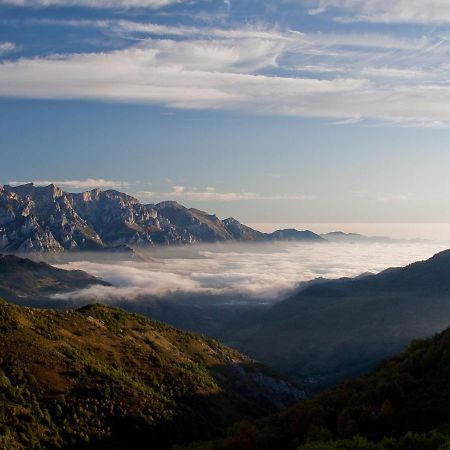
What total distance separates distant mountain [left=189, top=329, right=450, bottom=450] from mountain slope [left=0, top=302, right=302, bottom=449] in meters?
35.8

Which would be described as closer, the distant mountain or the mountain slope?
the distant mountain

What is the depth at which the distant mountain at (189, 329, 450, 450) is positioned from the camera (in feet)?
125

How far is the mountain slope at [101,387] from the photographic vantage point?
87.9 metres

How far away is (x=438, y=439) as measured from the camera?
3609 cm

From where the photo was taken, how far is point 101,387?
104250mm

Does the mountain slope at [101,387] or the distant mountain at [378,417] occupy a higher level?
the distant mountain at [378,417]

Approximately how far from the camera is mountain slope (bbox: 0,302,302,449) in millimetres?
87938

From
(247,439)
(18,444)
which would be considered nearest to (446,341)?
(247,439)

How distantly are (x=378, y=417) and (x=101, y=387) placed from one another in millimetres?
68813

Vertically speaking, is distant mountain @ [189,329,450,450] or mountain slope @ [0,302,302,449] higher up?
distant mountain @ [189,329,450,450]

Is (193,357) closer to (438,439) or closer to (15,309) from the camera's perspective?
(15,309)

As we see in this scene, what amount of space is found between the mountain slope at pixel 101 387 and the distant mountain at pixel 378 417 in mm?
35814

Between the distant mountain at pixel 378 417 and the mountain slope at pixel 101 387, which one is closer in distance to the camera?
the distant mountain at pixel 378 417

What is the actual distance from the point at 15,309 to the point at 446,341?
97682mm
